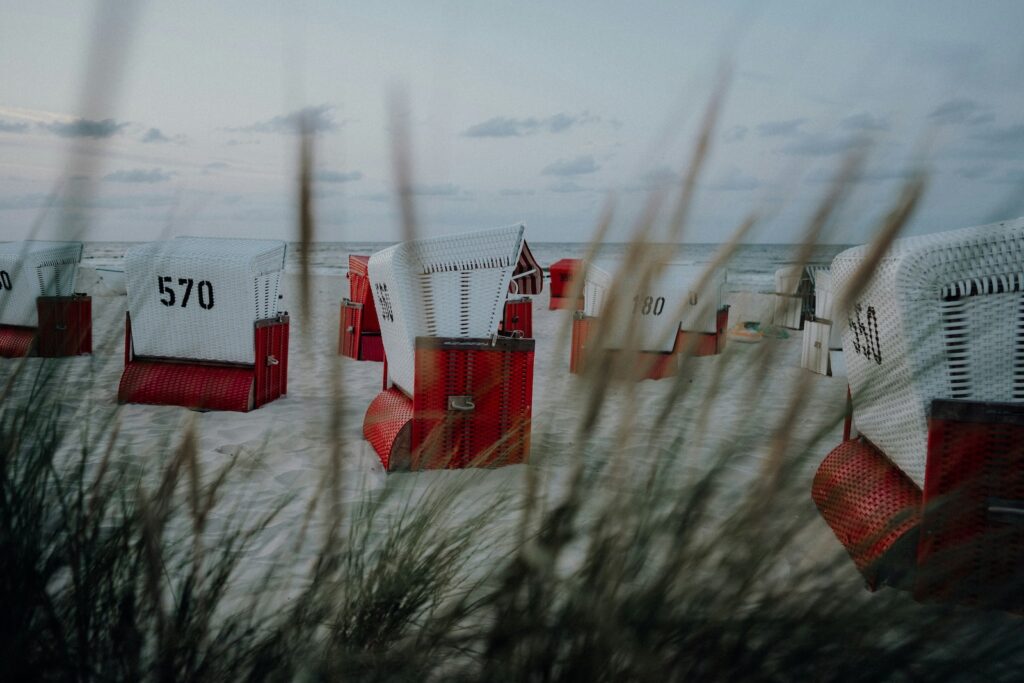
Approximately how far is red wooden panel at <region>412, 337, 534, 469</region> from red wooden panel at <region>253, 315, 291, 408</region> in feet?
7.34

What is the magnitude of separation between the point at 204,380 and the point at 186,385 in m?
0.14

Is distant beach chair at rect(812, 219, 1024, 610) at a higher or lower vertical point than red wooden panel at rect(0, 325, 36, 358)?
higher

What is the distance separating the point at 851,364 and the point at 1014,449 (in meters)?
0.95

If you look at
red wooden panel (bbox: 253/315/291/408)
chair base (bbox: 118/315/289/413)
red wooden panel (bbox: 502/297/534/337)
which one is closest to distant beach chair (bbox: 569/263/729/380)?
chair base (bbox: 118/315/289/413)

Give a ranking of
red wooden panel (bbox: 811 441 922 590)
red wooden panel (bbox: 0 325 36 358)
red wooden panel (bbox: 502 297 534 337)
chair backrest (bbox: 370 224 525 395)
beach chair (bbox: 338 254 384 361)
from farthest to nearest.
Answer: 1. beach chair (bbox: 338 254 384 361)
2. red wooden panel (bbox: 502 297 534 337)
3. red wooden panel (bbox: 0 325 36 358)
4. chair backrest (bbox: 370 224 525 395)
5. red wooden panel (bbox: 811 441 922 590)

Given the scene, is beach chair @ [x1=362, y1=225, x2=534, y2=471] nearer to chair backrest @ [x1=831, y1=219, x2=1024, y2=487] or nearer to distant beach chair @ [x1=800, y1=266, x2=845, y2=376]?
A: chair backrest @ [x1=831, y1=219, x2=1024, y2=487]

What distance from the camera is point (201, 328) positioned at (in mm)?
5969

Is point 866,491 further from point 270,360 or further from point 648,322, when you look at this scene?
point 270,360

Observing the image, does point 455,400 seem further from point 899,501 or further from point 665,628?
point 665,628

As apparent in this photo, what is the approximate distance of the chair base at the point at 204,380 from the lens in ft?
19.1

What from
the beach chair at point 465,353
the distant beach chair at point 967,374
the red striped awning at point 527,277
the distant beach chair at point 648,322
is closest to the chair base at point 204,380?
the beach chair at point 465,353

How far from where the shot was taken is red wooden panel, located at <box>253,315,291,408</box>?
6.04 meters

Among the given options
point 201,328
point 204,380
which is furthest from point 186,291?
point 204,380

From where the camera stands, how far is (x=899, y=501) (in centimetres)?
264
